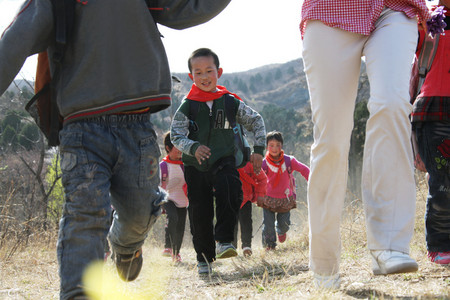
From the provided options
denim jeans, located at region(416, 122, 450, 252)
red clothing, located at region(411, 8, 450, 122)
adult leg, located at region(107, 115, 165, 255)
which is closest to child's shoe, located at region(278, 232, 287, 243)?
denim jeans, located at region(416, 122, 450, 252)

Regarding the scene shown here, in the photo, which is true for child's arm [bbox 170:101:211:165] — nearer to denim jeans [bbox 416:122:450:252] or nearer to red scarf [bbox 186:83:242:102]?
red scarf [bbox 186:83:242:102]

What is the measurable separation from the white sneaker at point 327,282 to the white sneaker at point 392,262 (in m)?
0.28

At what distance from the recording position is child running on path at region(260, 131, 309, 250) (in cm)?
843

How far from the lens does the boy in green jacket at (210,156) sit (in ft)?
Result: 15.0

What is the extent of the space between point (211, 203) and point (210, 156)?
0.46 m

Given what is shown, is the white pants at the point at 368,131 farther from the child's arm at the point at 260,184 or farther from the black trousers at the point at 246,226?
the child's arm at the point at 260,184

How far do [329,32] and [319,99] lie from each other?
0.37m

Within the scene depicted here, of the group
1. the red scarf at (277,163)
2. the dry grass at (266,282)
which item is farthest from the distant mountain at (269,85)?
the dry grass at (266,282)

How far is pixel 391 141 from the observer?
8.77 ft

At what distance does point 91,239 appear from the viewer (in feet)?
8.24

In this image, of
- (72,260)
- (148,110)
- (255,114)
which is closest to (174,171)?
(255,114)

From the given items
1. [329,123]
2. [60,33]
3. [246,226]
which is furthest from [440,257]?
[246,226]

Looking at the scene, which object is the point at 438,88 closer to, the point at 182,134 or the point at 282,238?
the point at 182,134

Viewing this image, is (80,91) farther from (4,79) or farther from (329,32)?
(329,32)
